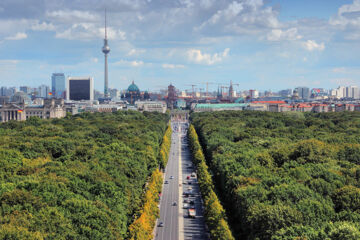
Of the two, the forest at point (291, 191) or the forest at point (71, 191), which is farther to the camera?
the forest at point (291, 191)

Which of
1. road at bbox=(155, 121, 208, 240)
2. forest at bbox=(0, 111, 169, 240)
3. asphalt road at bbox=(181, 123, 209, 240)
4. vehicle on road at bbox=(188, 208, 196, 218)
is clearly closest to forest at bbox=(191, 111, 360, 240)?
asphalt road at bbox=(181, 123, 209, 240)

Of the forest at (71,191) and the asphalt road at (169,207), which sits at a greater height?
the forest at (71,191)

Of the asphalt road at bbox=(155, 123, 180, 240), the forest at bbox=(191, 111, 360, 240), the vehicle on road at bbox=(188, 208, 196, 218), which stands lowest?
the asphalt road at bbox=(155, 123, 180, 240)

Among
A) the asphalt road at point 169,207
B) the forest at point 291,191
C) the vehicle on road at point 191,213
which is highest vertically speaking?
the forest at point 291,191

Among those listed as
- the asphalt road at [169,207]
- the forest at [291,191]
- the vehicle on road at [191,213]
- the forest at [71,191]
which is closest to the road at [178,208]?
the asphalt road at [169,207]

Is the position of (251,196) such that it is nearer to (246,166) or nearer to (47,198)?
(246,166)

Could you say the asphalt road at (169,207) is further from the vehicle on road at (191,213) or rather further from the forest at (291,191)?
the forest at (291,191)

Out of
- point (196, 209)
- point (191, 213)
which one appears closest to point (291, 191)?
point (191, 213)

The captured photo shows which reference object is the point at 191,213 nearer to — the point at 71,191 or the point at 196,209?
the point at 196,209

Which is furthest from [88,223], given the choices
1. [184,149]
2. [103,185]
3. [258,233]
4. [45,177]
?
[184,149]

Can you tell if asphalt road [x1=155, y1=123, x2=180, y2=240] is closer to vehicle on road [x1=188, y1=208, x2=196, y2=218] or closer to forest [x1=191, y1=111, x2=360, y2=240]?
vehicle on road [x1=188, y1=208, x2=196, y2=218]
